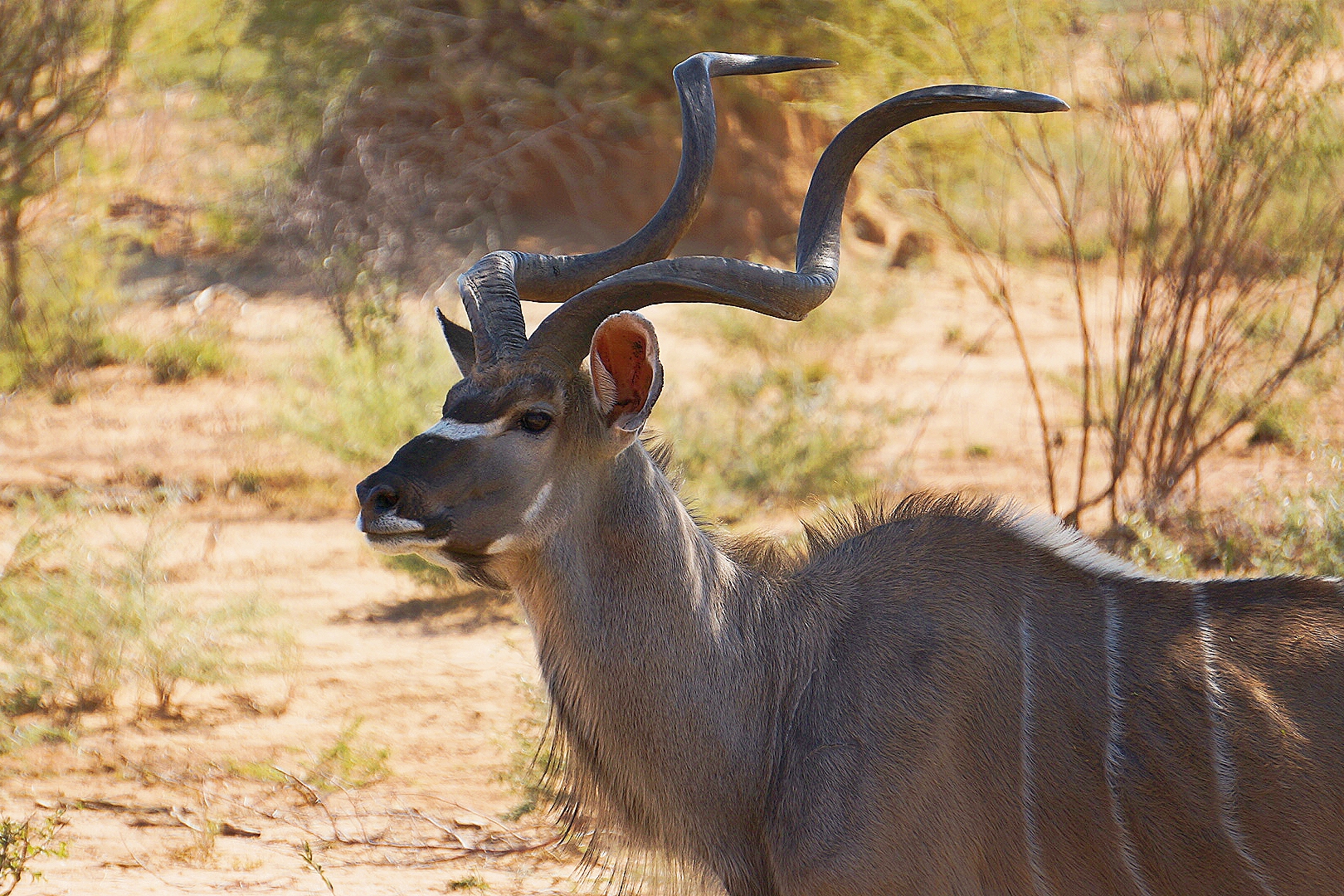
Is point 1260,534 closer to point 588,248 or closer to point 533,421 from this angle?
point 533,421

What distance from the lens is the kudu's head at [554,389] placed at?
8.36 ft

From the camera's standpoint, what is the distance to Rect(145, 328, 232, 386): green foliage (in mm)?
9070

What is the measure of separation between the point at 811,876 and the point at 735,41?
9.78 m

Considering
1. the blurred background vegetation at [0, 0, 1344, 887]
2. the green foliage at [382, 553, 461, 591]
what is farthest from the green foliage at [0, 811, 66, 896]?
the green foliage at [382, 553, 461, 591]

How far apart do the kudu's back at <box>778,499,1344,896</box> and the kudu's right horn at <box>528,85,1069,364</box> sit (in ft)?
2.43

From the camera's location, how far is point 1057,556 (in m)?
2.92

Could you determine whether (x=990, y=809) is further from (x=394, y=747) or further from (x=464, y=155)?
(x=464, y=155)

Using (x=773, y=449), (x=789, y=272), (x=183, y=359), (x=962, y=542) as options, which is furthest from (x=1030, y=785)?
(x=183, y=359)

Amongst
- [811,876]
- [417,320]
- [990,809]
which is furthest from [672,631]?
[417,320]

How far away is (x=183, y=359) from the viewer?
9102mm

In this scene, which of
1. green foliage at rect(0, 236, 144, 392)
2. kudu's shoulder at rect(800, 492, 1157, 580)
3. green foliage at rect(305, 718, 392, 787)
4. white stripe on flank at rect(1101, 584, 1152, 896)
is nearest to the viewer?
white stripe on flank at rect(1101, 584, 1152, 896)

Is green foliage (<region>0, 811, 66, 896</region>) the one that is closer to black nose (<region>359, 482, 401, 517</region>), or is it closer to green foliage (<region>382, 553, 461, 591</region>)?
black nose (<region>359, 482, 401, 517</region>)

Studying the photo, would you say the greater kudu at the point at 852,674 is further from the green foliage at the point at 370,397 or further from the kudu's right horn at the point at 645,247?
the green foliage at the point at 370,397

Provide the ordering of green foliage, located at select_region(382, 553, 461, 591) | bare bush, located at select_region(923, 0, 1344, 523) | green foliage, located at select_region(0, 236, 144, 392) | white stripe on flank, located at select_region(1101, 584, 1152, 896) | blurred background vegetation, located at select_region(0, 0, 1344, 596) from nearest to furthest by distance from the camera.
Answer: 1. white stripe on flank, located at select_region(1101, 584, 1152, 896)
2. bare bush, located at select_region(923, 0, 1344, 523)
3. blurred background vegetation, located at select_region(0, 0, 1344, 596)
4. green foliage, located at select_region(382, 553, 461, 591)
5. green foliage, located at select_region(0, 236, 144, 392)
